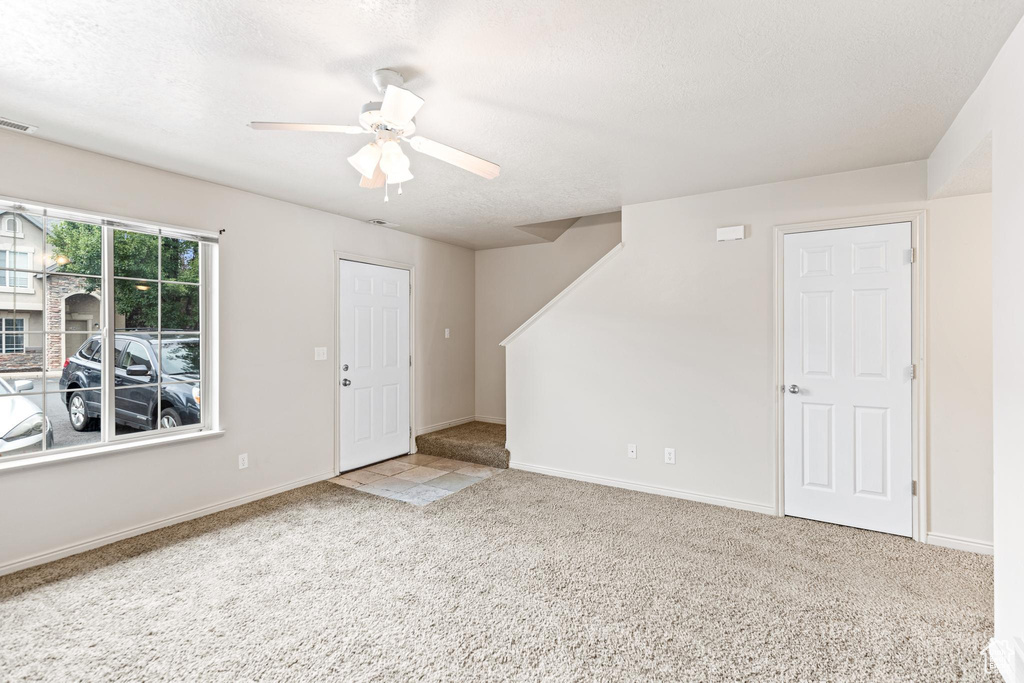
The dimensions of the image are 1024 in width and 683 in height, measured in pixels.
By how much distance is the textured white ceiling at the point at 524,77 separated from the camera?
5.34 ft

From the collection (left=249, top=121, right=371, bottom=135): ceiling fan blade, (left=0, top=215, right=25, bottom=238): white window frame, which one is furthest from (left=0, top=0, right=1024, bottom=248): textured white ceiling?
(left=0, top=215, right=25, bottom=238): white window frame

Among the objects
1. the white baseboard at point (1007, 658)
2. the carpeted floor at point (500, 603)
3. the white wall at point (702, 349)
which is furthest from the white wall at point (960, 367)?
the white baseboard at point (1007, 658)

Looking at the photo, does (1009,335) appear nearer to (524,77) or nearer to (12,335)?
(524,77)

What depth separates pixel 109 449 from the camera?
2.94 metres

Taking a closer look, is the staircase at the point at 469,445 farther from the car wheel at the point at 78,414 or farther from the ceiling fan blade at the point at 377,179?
the ceiling fan blade at the point at 377,179

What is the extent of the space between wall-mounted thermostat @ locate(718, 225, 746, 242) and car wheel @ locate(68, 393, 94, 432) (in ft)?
14.4

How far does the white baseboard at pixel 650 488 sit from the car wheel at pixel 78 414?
10.4 ft

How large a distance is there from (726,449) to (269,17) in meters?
3.66

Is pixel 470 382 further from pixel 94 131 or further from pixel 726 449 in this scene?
pixel 94 131

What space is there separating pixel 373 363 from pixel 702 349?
119 inches

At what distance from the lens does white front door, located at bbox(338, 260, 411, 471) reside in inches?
176

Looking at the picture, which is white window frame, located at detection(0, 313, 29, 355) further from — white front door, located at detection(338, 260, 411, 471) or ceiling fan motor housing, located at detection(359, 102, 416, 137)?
ceiling fan motor housing, located at detection(359, 102, 416, 137)

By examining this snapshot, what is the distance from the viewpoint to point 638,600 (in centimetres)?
235

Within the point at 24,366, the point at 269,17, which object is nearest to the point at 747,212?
the point at 269,17
